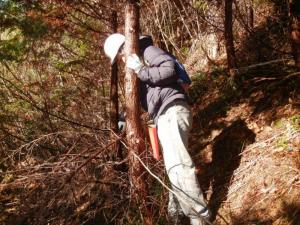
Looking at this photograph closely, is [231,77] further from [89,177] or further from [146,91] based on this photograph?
[89,177]

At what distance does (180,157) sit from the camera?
3.99 metres

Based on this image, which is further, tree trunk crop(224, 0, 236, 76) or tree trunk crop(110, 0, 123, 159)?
tree trunk crop(224, 0, 236, 76)

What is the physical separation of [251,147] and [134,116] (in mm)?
1522

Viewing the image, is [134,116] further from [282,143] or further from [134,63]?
[282,143]

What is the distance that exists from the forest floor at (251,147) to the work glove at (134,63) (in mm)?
1692

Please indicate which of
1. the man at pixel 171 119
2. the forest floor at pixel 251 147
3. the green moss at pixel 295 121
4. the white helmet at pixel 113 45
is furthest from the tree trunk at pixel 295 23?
the white helmet at pixel 113 45

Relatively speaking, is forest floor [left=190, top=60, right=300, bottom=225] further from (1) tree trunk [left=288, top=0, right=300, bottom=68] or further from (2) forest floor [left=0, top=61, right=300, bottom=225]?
(1) tree trunk [left=288, top=0, right=300, bottom=68]

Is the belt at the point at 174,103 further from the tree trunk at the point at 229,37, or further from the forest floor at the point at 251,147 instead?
the tree trunk at the point at 229,37

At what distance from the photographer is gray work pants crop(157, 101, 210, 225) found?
3893 mm

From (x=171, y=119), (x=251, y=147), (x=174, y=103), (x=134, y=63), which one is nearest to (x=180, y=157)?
(x=171, y=119)

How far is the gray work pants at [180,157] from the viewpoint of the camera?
12.8ft

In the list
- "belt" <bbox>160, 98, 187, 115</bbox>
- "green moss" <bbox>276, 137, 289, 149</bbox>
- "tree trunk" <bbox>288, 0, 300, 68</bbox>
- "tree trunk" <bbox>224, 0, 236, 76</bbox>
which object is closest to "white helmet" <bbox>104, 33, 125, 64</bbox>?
"belt" <bbox>160, 98, 187, 115</bbox>

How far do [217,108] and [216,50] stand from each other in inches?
80.9

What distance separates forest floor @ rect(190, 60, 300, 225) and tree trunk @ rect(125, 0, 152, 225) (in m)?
0.80
